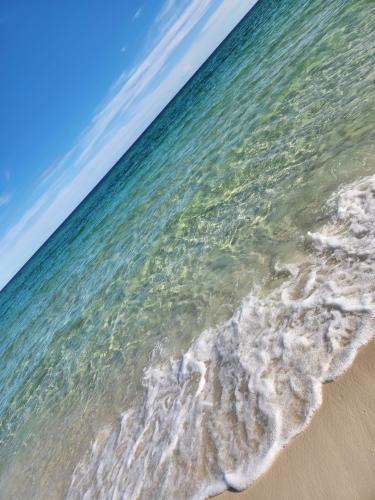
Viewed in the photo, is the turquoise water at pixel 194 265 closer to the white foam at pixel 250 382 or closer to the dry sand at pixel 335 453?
the white foam at pixel 250 382

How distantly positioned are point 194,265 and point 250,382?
374 cm

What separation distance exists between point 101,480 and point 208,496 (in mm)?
2051

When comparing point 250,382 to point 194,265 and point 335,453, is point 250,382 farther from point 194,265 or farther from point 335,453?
point 194,265

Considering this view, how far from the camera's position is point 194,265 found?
755 cm

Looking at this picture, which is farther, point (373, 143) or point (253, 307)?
point (373, 143)

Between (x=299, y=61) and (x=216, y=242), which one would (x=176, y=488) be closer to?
(x=216, y=242)

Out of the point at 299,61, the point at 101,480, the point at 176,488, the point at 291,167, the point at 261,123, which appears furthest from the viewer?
the point at 299,61

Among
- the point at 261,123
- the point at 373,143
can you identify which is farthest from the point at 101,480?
the point at 261,123

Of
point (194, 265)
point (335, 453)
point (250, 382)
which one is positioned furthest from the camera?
point (194, 265)

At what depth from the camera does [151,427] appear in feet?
15.7

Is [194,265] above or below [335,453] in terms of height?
below

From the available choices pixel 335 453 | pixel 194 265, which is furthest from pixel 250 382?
pixel 194 265

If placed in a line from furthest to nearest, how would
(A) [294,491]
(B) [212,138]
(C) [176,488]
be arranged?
(B) [212,138]
(C) [176,488]
(A) [294,491]

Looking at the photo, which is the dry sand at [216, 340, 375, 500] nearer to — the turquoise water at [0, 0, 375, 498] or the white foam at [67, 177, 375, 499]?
the white foam at [67, 177, 375, 499]
